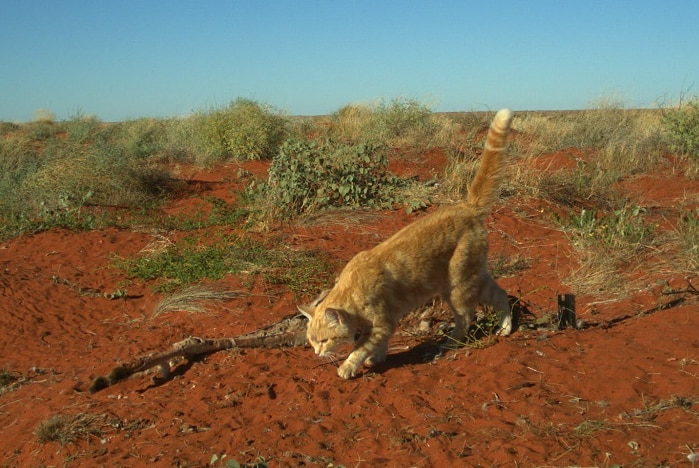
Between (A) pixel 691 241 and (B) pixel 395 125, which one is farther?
(B) pixel 395 125

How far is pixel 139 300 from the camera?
884cm

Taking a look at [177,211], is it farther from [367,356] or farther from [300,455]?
[300,455]

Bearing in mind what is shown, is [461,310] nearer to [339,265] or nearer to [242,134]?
[339,265]

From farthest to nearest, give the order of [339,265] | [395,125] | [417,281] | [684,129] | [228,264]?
1. [395,125]
2. [684,129]
3. [228,264]
4. [339,265]
5. [417,281]

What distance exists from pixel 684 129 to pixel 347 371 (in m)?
13.0

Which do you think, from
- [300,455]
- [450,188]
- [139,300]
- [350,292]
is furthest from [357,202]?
[300,455]

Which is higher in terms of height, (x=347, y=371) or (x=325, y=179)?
(x=325, y=179)

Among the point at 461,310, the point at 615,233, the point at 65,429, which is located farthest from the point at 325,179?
the point at 65,429

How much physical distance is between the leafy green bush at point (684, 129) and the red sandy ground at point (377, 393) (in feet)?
28.1

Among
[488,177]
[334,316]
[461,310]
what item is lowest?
[461,310]

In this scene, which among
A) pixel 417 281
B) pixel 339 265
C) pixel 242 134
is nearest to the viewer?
pixel 417 281

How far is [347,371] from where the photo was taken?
18.0 feet

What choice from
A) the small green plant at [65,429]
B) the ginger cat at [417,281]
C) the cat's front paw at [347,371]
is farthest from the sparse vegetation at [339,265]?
the ginger cat at [417,281]

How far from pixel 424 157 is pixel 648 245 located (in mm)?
6652
